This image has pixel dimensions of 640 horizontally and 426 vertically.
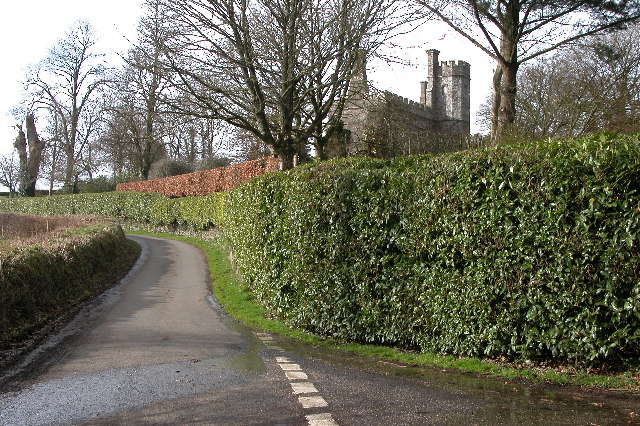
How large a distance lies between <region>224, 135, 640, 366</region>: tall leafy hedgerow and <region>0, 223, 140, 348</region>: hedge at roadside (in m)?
→ 4.67

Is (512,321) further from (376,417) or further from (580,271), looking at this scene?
(376,417)

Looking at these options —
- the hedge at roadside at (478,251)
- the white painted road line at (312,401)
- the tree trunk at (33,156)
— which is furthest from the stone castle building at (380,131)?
the tree trunk at (33,156)

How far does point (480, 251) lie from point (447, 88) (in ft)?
167

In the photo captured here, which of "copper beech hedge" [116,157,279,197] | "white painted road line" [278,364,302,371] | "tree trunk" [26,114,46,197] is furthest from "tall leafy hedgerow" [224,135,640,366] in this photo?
"tree trunk" [26,114,46,197]

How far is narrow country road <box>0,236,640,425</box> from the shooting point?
206 inches

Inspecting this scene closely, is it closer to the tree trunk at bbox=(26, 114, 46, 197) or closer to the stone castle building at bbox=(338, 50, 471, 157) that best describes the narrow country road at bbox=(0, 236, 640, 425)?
the stone castle building at bbox=(338, 50, 471, 157)

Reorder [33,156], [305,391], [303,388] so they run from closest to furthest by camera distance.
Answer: [305,391]
[303,388]
[33,156]

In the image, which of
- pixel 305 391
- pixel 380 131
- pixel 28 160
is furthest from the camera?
pixel 28 160

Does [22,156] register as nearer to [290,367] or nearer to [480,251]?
[290,367]

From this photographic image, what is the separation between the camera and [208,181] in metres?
33.2

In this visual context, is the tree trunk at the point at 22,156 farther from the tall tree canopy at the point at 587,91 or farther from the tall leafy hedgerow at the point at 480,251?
the tall leafy hedgerow at the point at 480,251

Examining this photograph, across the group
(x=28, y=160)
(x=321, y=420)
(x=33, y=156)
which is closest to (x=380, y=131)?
(x=321, y=420)

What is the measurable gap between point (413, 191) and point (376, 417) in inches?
138

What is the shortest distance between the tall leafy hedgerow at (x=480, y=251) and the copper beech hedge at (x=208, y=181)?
14.1 metres
